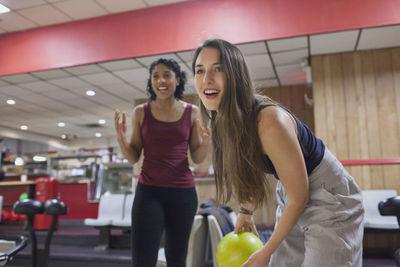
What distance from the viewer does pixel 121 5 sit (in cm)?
434

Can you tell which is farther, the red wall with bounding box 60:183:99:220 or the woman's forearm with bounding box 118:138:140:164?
the red wall with bounding box 60:183:99:220

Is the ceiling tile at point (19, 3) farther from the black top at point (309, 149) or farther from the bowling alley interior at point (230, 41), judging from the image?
the black top at point (309, 149)

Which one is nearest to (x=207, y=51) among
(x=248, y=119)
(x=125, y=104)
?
(x=248, y=119)

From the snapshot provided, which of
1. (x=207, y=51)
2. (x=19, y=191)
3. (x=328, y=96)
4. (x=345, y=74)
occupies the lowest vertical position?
(x=19, y=191)

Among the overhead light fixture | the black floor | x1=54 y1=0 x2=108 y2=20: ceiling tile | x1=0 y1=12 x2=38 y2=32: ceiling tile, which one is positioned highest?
x1=54 y1=0 x2=108 y2=20: ceiling tile

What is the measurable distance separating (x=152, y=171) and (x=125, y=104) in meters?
5.73

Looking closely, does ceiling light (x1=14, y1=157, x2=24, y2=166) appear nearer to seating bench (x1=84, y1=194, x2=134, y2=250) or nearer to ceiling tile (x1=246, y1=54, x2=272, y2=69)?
seating bench (x1=84, y1=194, x2=134, y2=250)

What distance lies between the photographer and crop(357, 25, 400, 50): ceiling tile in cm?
389

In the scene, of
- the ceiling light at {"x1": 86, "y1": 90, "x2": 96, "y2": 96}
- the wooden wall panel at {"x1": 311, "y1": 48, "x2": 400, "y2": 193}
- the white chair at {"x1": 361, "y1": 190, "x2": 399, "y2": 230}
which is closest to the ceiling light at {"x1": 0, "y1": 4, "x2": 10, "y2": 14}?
the ceiling light at {"x1": 86, "y1": 90, "x2": 96, "y2": 96}

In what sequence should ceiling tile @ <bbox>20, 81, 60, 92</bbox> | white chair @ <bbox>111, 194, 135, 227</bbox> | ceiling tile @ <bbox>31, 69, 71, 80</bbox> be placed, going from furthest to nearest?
ceiling tile @ <bbox>20, 81, 60, 92</bbox> → ceiling tile @ <bbox>31, 69, 71, 80</bbox> → white chair @ <bbox>111, 194, 135, 227</bbox>

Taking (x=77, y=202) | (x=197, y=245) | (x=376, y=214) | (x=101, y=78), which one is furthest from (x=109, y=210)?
(x=376, y=214)

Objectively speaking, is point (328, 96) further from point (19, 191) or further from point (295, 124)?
point (19, 191)

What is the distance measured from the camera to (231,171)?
1109 mm

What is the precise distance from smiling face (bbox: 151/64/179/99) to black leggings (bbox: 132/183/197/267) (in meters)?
0.51
